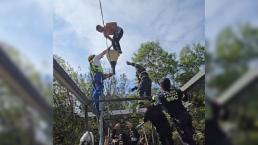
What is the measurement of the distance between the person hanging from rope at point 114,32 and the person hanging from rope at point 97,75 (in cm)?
5

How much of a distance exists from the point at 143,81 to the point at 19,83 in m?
0.72

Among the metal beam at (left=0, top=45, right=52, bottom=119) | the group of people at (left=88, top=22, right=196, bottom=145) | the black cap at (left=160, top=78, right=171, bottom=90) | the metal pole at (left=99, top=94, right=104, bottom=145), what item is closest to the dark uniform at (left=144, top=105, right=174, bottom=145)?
the group of people at (left=88, top=22, right=196, bottom=145)

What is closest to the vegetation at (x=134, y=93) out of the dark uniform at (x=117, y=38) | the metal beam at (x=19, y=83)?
the dark uniform at (x=117, y=38)

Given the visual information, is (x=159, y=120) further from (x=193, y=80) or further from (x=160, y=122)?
(x=193, y=80)

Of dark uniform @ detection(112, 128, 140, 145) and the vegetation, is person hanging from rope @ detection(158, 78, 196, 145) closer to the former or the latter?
the vegetation

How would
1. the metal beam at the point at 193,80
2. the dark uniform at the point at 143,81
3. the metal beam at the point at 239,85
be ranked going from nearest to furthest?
the metal beam at the point at 239,85 → the metal beam at the point at 193,80 → the dark uniform at the point at 143,81

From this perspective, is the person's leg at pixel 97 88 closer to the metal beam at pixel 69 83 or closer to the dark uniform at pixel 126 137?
the metal beam at pixel 69 83

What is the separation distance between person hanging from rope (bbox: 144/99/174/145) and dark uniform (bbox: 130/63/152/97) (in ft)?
0.18

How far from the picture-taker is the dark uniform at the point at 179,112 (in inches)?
92.0

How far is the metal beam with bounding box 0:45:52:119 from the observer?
1.78 metres

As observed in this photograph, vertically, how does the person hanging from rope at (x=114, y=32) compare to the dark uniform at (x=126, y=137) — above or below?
above

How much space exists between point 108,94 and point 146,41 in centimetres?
34

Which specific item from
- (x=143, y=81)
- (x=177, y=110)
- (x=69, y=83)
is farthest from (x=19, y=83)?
(x=177, y=110)

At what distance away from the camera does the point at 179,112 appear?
7.73 feet
